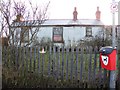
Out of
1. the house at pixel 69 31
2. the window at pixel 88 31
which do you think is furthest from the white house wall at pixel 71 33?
the window at pixel 88 31

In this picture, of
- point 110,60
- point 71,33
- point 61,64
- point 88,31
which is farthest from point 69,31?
point 110,60

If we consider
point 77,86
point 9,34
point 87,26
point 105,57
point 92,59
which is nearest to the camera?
point 105,57

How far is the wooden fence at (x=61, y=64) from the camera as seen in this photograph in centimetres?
613

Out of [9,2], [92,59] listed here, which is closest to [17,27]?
[9,2]

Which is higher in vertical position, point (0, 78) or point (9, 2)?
point (9, 2)

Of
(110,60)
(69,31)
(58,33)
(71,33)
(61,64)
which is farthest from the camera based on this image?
(58,33)

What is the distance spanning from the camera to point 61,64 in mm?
6598

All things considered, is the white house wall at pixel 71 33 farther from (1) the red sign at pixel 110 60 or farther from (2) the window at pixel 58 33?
(1) the red sign at pixel 110 60

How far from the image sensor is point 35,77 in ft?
20.5

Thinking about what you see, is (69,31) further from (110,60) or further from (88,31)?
(110,60)

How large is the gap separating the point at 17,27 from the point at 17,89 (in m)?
3.65

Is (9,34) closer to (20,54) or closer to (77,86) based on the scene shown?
(20,54)

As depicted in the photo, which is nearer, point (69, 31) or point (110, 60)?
point (110, 60)

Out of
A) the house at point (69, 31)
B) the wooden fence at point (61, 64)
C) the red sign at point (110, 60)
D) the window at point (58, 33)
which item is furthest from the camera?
the window at point (58, 33)
